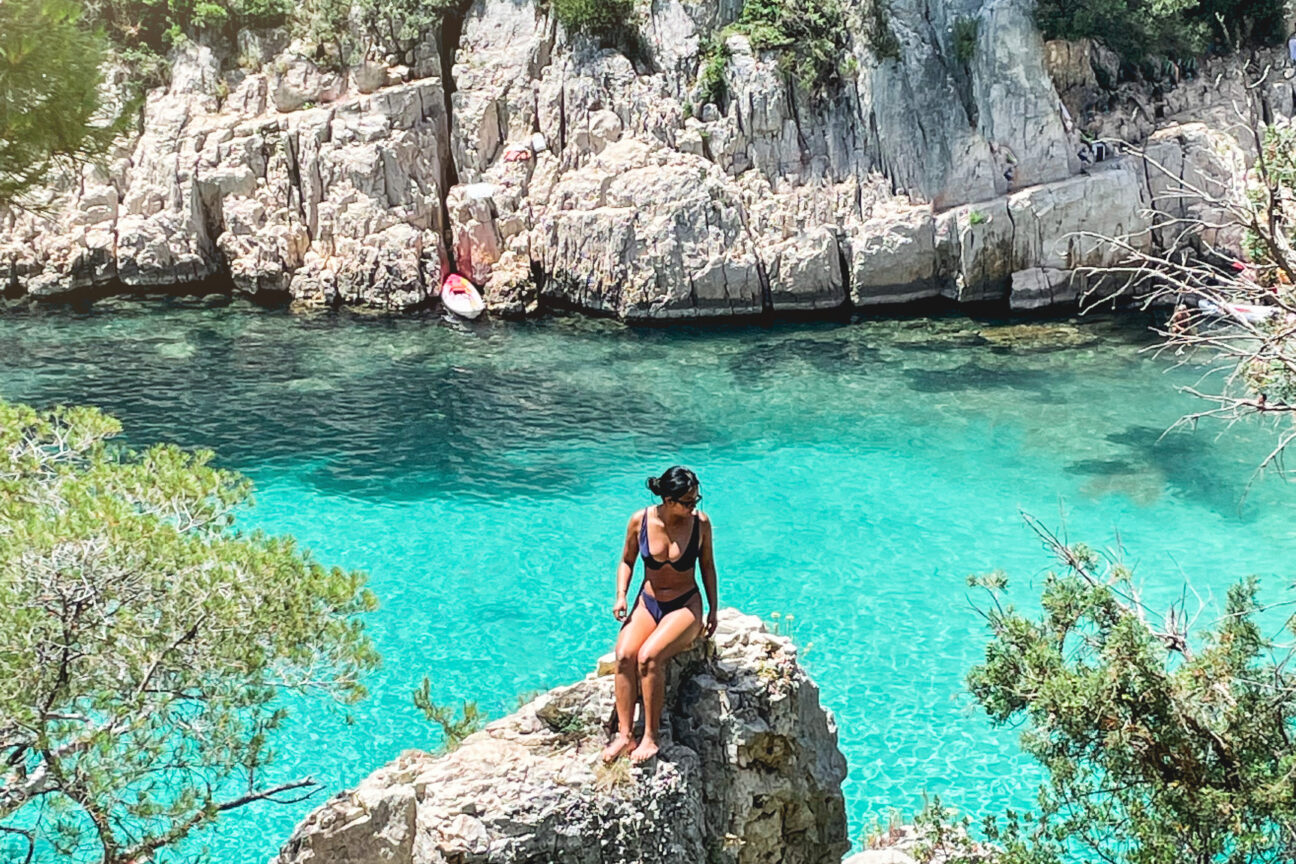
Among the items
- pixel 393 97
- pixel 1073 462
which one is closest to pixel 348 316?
pixel 393 97

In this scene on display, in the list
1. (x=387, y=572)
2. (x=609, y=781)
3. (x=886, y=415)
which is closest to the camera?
(x=609, y=781)

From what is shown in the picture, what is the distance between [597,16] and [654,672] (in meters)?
23.7

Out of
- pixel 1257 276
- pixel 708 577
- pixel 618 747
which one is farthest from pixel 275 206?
pixel 1257 276

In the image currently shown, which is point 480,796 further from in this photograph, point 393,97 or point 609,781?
point 393,97

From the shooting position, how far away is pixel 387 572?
1469 cm

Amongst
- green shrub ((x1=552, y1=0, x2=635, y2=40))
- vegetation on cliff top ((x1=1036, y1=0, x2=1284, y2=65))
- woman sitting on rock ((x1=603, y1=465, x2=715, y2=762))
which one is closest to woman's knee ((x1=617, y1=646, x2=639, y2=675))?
woman sitting on rock ((x1=603, y1=465, x2=715, y2=762))

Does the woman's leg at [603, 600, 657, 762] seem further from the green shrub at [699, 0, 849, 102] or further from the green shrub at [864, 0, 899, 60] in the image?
the green shrub at [864, 0, 899, 60]

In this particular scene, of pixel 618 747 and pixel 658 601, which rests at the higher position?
pixel 658 601

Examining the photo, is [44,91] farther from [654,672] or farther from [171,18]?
[171,18]

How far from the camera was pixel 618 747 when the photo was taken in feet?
21.5

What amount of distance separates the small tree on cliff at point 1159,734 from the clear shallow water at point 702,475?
3390 mm

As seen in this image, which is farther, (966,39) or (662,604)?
(966,39)

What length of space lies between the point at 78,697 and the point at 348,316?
22036mm

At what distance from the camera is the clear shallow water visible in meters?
11.9
